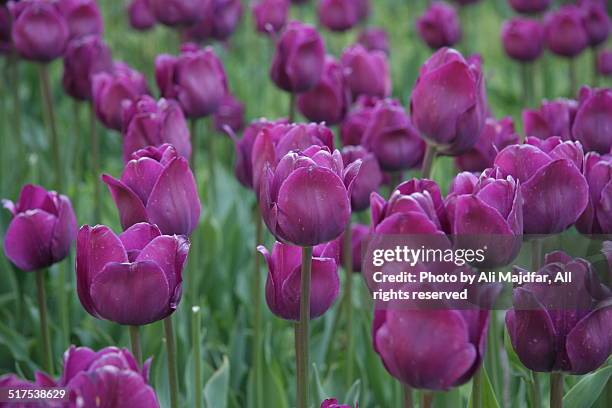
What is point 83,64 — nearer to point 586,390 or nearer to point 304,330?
point 304,330

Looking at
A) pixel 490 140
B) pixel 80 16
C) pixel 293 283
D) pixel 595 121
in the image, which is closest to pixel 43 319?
pixel 293 283

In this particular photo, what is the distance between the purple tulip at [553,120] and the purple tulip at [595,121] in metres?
0.07

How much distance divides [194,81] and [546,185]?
933 mm

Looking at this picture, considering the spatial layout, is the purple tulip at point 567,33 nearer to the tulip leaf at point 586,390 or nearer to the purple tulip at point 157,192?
the tulip leaf at point 586,390

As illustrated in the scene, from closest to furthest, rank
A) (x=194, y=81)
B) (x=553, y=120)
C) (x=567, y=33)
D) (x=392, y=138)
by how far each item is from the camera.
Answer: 1. (x=553, y=120)
2. (x=392, y=138)
3. (x=194, y=81)
4. (x=567, y=33)

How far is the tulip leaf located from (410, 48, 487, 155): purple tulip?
40cm

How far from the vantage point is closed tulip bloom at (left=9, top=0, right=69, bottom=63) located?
7.11ft

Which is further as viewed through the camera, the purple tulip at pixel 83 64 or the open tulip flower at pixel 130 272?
the purple tulip at pixel 83 64

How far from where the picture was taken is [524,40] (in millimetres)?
2969

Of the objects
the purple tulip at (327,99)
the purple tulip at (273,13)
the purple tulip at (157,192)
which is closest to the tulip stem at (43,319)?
the purple tulip at (157,192)

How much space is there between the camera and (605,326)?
104 cm

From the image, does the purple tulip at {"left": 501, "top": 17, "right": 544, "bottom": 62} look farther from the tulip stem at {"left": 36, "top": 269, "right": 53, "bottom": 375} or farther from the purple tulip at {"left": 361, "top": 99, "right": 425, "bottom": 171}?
the tulip stem at {"left": 36, "top": 269, "right": 53, "bottom": 375}

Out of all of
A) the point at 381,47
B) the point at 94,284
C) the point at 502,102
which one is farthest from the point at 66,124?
the point at 94,284

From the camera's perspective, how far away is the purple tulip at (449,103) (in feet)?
4.66
